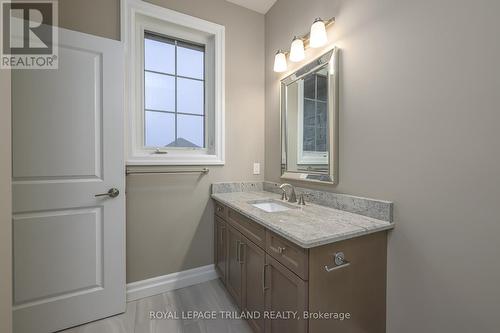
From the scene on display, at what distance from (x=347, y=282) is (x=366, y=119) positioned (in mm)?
908

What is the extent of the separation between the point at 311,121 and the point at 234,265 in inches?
50.3

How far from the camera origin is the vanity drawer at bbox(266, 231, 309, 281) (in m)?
0.95

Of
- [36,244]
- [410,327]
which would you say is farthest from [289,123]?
[36,244]

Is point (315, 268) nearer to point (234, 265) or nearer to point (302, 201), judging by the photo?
point (302, 201)

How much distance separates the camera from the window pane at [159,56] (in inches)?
76.9

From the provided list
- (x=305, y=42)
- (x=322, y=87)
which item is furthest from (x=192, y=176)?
(x=305, y=42)

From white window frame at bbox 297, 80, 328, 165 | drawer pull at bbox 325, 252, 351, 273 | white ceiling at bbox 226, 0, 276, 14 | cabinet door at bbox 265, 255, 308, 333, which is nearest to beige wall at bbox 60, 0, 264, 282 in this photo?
white ceiling at bbox 226, 0, 276, 14

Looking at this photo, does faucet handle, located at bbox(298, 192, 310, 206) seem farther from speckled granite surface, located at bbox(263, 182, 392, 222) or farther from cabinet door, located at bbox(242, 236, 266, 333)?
cabinet door, located at bbox(242, 236, 266, 333)

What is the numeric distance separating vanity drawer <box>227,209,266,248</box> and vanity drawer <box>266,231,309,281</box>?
7 centimetres

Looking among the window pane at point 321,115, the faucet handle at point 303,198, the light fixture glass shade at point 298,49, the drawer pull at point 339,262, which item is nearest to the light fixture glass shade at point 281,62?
the light fixture glass shade at point 298,49

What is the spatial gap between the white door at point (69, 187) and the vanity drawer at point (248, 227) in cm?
84

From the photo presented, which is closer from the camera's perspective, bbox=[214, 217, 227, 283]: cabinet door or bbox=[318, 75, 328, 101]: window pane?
bbox=[318, 75, 328, 101]: window pane

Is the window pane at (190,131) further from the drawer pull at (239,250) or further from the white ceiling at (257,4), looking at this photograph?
the white ceiling at (257,4)

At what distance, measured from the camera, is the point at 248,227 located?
1437 millimetres
